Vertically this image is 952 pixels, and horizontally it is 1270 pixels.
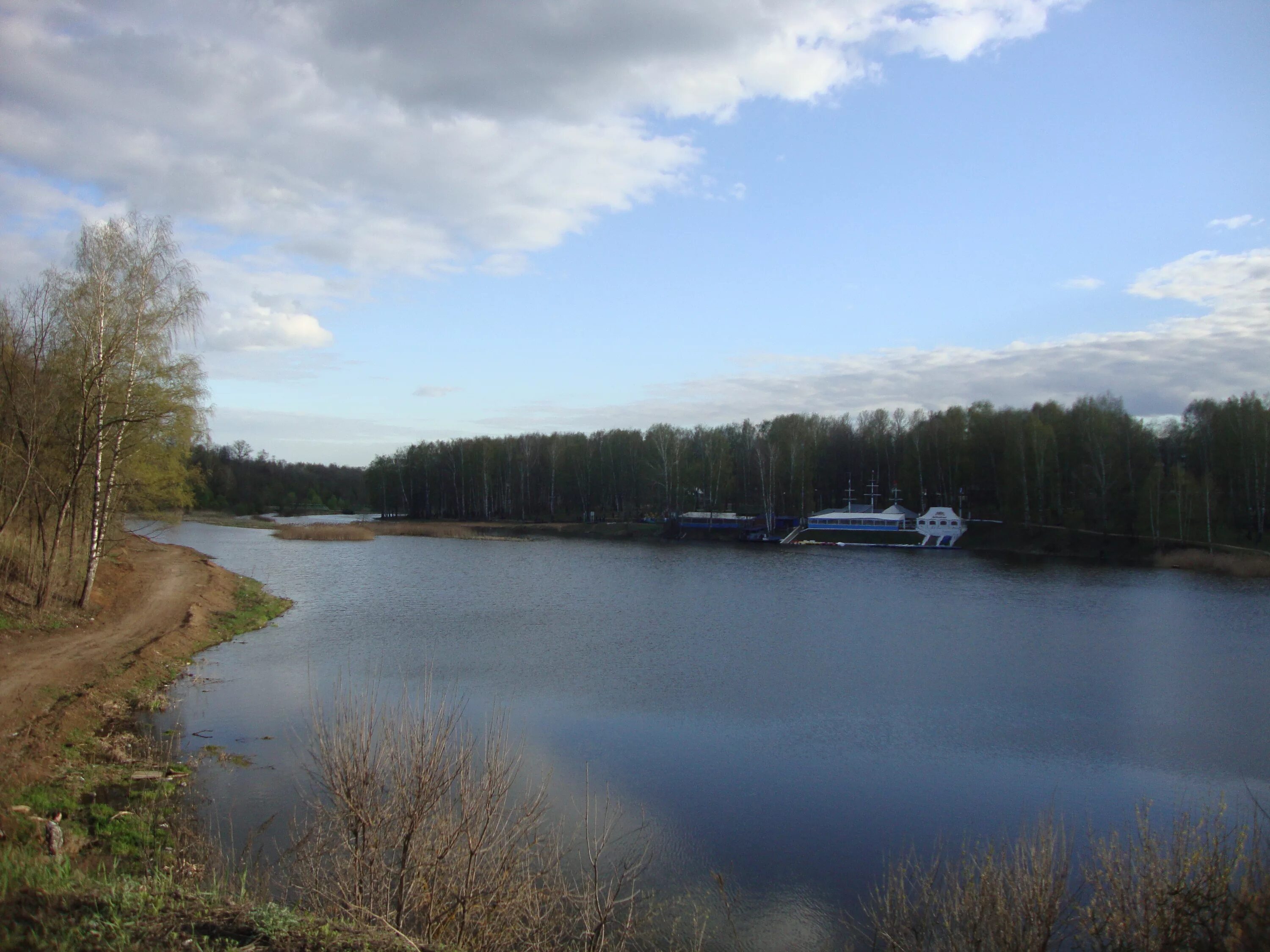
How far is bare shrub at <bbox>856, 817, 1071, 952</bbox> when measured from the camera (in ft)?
20.6

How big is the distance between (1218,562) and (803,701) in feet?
118

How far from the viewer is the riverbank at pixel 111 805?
5.39 meters

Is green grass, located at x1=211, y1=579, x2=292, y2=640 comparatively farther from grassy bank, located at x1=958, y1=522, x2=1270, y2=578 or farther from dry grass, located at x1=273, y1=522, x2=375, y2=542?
grassy bank, located at x1=958, y1=522, x2=1270, y2=578

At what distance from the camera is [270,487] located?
339 ft

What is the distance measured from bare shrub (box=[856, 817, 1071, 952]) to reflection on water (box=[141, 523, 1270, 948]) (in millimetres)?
1333

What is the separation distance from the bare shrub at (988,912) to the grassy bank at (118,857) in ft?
14.6

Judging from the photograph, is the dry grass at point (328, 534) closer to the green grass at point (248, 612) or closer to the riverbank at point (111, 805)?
the green grass at point (248, 612)

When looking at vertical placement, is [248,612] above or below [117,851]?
above

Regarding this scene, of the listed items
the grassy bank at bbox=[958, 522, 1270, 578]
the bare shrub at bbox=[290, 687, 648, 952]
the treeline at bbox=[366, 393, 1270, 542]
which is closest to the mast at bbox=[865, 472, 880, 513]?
the treeline at bbox=[366, 393, 1270, 542]

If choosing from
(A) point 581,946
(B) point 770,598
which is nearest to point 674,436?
(B) point 770,598

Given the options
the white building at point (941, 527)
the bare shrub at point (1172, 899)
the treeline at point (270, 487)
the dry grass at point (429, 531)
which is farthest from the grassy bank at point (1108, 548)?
the treeline at point (270, 487)

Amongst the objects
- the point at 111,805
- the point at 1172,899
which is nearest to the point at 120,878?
the point at 111,805

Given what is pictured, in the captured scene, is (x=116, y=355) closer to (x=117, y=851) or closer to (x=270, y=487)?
(x=117, y=851)

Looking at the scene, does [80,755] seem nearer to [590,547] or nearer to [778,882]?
[778,882]
